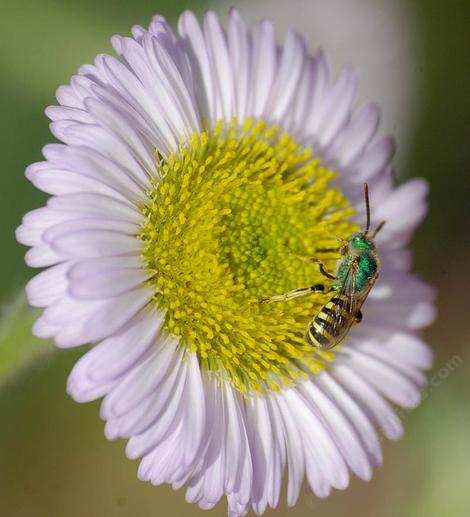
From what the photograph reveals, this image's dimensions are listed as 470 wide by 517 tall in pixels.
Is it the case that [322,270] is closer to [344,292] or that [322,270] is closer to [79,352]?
[344,292]

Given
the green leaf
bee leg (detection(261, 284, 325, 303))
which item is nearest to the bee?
bee leg (detection(261, 284, 325, 303))

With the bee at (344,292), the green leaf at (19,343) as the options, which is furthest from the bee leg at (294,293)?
the green leaf at (19,343)

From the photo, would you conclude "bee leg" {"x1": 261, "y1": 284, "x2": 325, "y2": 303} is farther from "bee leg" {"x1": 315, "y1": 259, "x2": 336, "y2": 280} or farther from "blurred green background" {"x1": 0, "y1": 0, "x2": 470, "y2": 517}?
"blurred green background" {"x1": 0, "y1": 0, "x2": 470, "y2": 517}

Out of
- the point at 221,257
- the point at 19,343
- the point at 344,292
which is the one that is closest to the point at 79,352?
the point at 19,343

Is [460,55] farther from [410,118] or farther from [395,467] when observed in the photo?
[395,467]

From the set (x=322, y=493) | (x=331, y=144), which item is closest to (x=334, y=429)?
(x=322, y=493)
